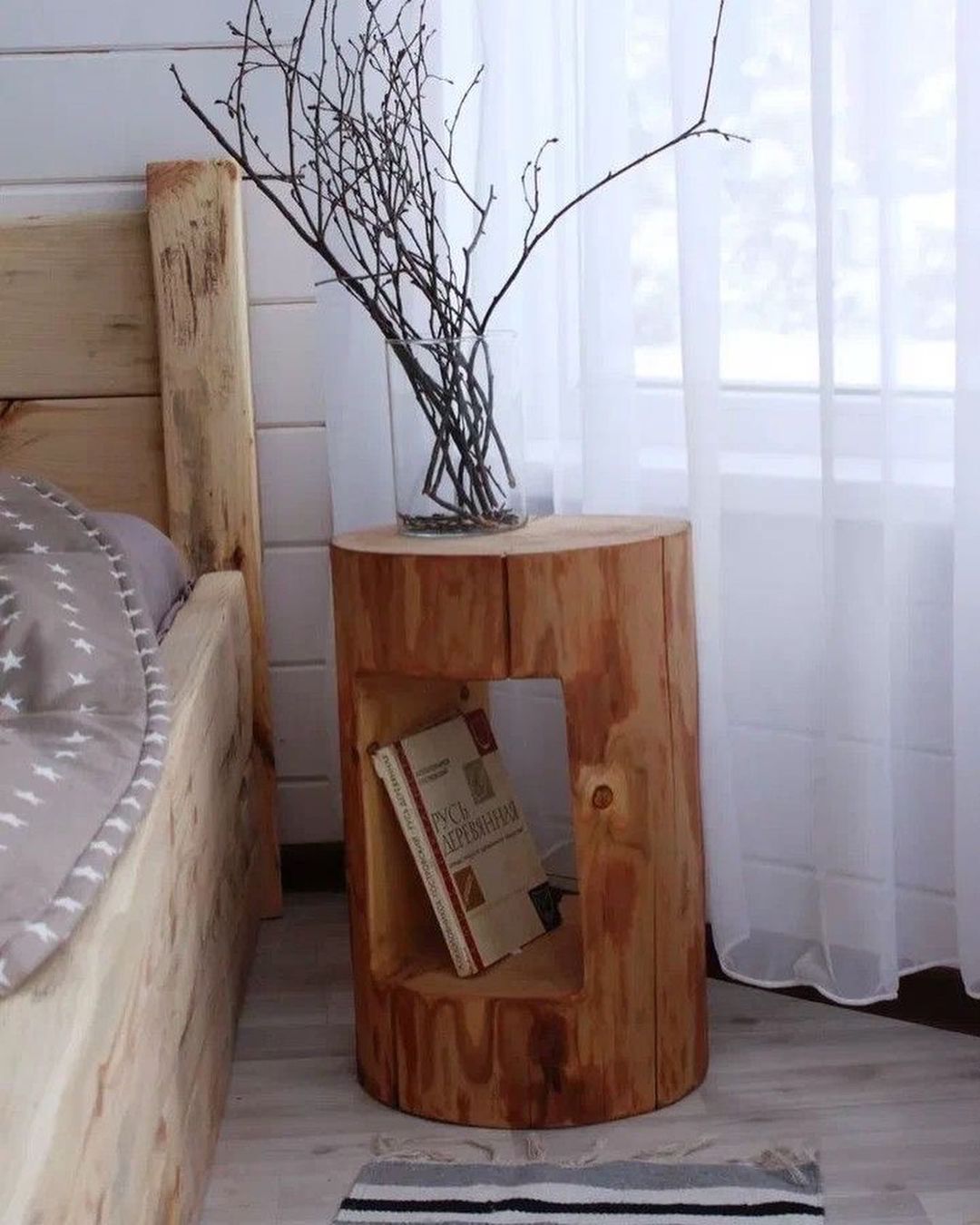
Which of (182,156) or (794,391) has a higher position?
(182,156)

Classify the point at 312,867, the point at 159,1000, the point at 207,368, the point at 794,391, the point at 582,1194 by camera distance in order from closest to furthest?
the point at 159,1000 → the point at 582,1194 → the point at 794,391 → the point at 207,368 → the point at 312,867

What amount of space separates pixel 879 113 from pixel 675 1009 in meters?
0.85

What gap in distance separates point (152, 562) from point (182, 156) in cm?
57

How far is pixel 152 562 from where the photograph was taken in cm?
169

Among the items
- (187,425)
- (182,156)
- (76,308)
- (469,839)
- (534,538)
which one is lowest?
(469,839)

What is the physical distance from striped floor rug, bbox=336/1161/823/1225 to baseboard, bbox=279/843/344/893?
734 millimetres

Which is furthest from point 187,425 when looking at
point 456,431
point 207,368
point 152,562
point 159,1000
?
point 159,1000

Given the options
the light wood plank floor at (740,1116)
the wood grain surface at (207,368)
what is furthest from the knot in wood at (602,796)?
the wood grain surface at (207,368)

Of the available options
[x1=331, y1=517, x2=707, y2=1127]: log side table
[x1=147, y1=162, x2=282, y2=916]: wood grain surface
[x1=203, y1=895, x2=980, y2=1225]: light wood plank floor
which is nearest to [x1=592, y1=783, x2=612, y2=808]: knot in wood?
[x1=331, y1=517, x2=707, y2=1127]: log side table

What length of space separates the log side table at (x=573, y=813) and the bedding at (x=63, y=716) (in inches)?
9.1

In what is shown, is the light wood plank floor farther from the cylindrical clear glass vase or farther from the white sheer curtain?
the cylindrical clear glass vase

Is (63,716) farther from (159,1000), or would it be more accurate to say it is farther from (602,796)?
(602,796)

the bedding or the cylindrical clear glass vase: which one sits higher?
the cylindrical clear glass vase

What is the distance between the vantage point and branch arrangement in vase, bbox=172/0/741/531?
4.93 feet
